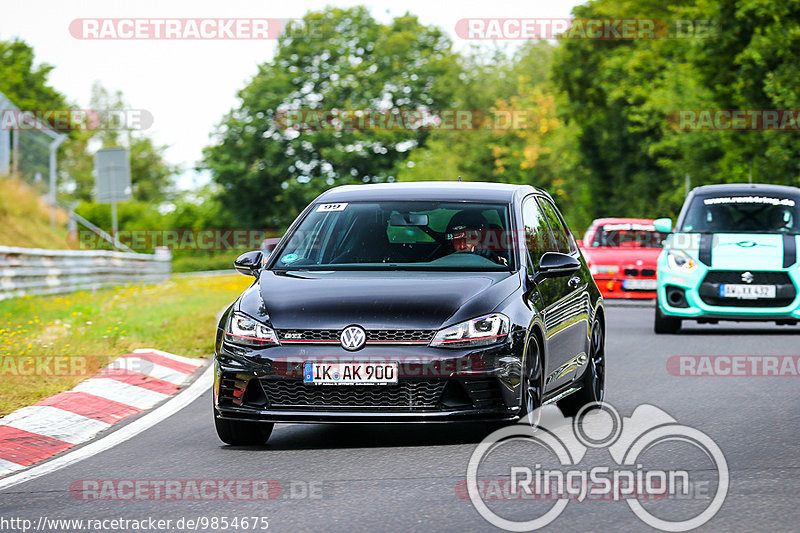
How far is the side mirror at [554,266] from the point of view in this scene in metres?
9.00

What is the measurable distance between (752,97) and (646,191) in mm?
19912

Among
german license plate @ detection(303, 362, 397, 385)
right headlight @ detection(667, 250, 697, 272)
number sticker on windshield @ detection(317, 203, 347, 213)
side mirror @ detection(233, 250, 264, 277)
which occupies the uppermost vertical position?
number sticker on windshield @ detection(317, 203, 347, 213)

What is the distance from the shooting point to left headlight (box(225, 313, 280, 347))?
26.9 feet

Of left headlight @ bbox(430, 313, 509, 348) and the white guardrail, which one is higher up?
left headlight @ bbox(430, 313, 509, 348)

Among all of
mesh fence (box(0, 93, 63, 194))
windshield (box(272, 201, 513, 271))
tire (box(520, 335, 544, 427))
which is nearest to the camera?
tire (box(520, 335, 544, 427))

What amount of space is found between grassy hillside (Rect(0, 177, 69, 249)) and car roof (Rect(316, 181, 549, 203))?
24580 mm

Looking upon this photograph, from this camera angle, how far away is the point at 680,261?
17.6 m

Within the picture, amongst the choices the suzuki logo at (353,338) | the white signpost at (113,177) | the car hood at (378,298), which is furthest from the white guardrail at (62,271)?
the suzuki logo at (353,338)

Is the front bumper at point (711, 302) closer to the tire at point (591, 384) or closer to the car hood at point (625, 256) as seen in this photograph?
the tire at point (591, 384)

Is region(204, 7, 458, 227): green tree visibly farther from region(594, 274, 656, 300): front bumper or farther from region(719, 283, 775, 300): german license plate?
region(719, 283, 775, 300): german license plate

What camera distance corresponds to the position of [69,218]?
4138 centimetres

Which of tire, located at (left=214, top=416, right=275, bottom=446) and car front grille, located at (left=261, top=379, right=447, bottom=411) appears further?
tire, located at (left=214, top=416, right=275, bottom=446)

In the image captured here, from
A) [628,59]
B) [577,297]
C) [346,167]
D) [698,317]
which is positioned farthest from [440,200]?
[346,167]

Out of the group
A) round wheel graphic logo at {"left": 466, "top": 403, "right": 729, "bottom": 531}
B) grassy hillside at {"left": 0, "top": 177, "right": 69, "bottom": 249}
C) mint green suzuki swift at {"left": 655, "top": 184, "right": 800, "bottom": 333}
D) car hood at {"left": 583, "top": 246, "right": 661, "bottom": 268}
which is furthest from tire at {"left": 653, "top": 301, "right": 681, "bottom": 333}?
grassy hillside at {"left": 0, "top": 177, "right": 69, "bottom": 249}
